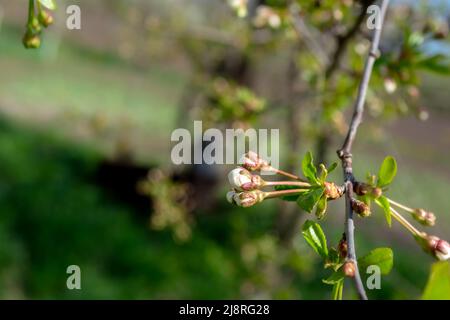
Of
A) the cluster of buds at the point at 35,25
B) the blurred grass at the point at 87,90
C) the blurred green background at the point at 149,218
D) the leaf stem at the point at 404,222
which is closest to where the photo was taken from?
the leaf stem at the point at 404,222

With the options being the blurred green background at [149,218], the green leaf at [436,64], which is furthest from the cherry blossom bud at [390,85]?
the blurred green background at [149,218]

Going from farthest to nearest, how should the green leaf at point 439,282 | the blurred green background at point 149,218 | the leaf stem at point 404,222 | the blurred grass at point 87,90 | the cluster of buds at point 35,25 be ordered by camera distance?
the blurred grass at point 87,90, the blurred green background at point 149,218, the cluster of buds at point 35,25, the leaf stem at point 404,222, the green leaf at point 439,282

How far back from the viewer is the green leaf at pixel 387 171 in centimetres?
71

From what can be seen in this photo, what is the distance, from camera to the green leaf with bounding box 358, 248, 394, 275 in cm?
68

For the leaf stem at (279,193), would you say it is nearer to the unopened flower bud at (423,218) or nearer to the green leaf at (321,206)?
the green leaf at (321,206)

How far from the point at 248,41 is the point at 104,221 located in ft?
5.26

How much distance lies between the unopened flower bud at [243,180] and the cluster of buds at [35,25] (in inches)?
13.2

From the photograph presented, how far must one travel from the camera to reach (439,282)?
52 centimetres

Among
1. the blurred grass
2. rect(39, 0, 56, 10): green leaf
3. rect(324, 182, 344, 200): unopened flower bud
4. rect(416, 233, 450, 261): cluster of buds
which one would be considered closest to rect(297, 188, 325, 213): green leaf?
rect(324, 182, 344, 200): unopened flower bud

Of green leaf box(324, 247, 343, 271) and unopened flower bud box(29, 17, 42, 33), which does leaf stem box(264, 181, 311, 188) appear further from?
unopened flower bud box(29, 17, 42, 33)

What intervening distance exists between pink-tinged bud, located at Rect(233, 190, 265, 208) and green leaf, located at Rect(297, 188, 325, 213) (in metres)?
0.05
